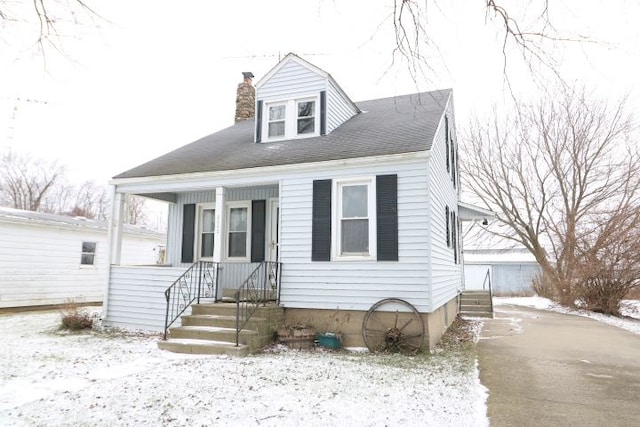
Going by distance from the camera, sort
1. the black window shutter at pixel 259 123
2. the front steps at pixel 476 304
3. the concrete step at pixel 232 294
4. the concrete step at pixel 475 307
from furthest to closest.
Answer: the concrete step at pixel 475 307 → the front steps at pixel 476 304 → the black window shutter at pixel 259 123 → the concrete step at pixel 232 294

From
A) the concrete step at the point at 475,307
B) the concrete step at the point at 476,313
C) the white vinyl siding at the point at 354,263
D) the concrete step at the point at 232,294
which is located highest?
the white vinyl siding at the point at 354,263

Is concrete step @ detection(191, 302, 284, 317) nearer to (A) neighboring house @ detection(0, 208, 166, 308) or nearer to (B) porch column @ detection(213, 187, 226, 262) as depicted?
(B) porch column @ detection(213, 187, 226, 262)

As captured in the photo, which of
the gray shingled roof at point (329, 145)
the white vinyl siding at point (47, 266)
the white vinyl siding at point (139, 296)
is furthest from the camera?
the white vinyl siding at point (47, 266)

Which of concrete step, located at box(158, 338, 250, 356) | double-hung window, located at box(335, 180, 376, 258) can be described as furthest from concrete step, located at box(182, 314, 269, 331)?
double-hung window, located at box(335, 180, 376, 258)

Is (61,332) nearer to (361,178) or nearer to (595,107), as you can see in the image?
(361,178)

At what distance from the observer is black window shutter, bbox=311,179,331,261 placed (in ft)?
26.8

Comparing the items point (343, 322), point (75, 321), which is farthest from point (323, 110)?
point (75, 321)

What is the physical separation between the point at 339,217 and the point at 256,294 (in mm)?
2138

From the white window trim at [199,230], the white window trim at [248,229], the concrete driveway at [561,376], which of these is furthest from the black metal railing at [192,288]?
the concrete driveway at [561,376]

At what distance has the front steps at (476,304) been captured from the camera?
1425 cm

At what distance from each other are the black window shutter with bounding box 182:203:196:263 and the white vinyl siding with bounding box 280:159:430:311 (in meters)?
3.48

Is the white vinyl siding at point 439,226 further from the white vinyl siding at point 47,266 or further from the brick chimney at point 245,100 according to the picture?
the white vinyl siding at point 47,266

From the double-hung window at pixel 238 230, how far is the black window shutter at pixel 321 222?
263cm

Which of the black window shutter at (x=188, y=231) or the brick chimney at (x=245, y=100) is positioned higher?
the brick chimney at (x=245, y=100)
